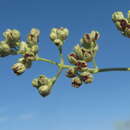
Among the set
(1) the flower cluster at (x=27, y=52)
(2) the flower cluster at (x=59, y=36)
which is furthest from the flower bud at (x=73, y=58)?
(2) the flower cluster at (x=59, y=36)

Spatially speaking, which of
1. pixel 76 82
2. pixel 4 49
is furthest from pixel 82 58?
pixel 4 49

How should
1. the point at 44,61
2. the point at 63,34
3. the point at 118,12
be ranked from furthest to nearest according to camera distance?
the point at 63,34, the point at 118,12, the point at 44,61

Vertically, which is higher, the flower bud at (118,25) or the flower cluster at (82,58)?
the flower bud at (118,25)

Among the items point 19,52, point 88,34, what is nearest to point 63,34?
point 88,34

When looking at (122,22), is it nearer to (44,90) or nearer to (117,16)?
(117,16)

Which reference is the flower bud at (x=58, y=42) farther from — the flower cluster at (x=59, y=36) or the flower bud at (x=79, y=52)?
the flower bud at (x=79, y=52)

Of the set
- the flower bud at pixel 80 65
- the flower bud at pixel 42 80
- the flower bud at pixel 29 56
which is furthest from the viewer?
the flower bud at pixel 42 80

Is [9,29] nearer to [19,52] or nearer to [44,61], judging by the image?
[19,52]
